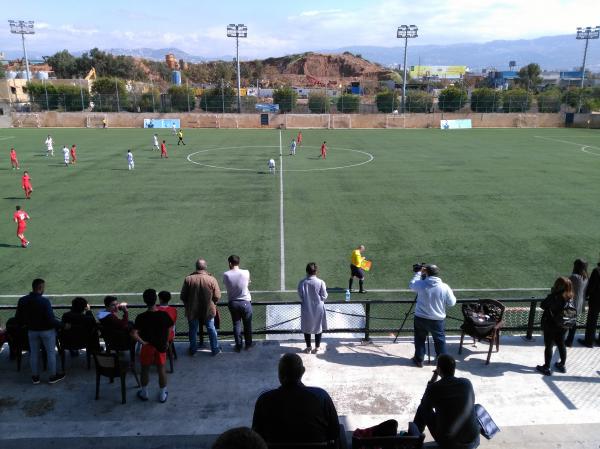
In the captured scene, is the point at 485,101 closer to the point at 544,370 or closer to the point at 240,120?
the point at 240,120

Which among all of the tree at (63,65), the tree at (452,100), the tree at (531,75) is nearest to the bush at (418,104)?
the tree at (452,100)

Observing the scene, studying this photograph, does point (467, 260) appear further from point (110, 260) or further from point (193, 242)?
point (110, 260)

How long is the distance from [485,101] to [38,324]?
68.7 meters

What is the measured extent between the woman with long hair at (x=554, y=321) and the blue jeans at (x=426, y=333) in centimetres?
160

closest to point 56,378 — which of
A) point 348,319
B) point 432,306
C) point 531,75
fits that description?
point 432,306

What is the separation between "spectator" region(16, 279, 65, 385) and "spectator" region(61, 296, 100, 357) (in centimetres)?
19

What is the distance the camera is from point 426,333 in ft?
27.6

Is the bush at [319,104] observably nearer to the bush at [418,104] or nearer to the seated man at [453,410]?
the bush at [418,104]

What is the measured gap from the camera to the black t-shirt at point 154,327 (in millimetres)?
7363

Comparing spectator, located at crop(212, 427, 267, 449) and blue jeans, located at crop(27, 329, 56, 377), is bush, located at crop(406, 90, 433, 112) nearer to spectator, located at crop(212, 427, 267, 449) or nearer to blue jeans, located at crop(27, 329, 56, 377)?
blue jeans, located at crop(27, 329, 56, 377)

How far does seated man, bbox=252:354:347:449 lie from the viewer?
443 centimetres

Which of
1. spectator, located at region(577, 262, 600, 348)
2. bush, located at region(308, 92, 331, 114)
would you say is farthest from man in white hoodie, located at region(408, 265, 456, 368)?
bush, located at region(308, 92, 331, 114)

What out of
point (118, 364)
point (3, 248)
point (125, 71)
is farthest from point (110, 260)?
point (125, 71)

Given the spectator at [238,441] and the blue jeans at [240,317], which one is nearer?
the spectator at [238,441]
